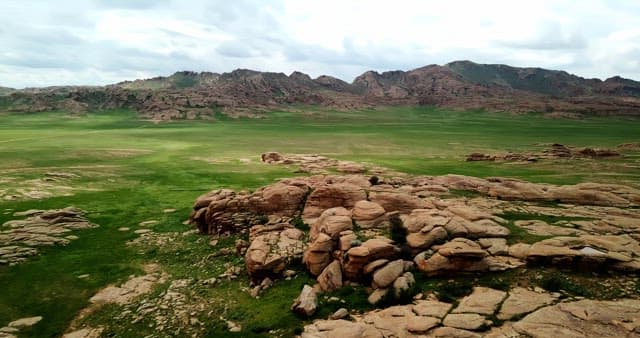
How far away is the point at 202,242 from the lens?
119 ft

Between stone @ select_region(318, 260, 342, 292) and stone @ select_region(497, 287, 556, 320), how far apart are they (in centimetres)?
906

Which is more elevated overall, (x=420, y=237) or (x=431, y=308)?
(x=420, y=237)

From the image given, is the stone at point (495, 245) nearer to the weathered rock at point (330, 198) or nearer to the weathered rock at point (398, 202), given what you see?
the weathered rock at point (398, 202)

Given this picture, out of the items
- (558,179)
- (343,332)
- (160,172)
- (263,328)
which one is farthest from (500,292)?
(160,172)

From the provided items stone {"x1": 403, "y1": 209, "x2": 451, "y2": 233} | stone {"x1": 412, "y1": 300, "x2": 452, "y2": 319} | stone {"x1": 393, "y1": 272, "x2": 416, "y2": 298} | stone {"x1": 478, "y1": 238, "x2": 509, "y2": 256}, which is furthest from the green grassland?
stone {"x1": 478, "y1": 238, "x2": 509, "y2": 256}

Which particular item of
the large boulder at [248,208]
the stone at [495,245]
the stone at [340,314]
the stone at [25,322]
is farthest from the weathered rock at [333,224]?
the stone at [25,322]

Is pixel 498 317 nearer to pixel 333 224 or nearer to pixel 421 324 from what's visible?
pixel 421 324

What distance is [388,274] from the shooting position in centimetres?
2336

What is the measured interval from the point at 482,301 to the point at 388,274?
5.25m

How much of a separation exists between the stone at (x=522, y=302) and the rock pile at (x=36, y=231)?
33829mm

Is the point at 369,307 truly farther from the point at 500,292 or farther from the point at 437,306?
the point at 500,292

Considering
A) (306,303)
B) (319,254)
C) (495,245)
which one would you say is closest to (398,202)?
(319,254)

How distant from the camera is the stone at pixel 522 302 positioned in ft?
60.8

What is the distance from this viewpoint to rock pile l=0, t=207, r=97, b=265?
33375 mm
